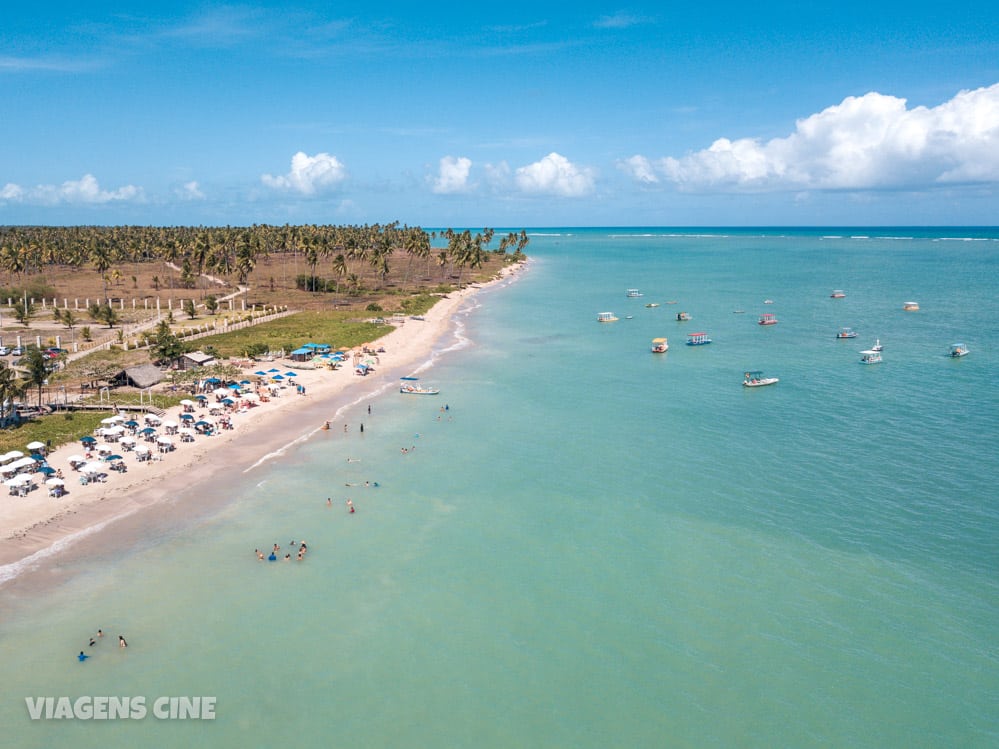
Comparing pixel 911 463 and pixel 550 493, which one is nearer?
pixel 550 493

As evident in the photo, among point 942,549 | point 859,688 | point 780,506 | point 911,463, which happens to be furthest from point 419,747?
point 911,463

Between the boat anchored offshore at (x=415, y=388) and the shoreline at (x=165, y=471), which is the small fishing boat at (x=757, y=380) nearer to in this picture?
the boat anchored offshore at (x=415, y=388)

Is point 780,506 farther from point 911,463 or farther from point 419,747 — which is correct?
point 419,747

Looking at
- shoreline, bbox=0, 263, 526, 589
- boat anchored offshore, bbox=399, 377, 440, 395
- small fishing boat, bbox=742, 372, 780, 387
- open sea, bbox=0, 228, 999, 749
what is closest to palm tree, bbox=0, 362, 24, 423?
shoreline, bbox=0, 263, 526, 589

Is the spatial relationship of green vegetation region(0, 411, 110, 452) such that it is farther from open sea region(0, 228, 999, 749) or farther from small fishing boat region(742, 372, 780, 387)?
small fishing boat region(742, 372, 780, 387)

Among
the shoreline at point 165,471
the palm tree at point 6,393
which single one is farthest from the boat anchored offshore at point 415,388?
the palm tree at point 6,393

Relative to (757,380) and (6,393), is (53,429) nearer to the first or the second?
(6,393)

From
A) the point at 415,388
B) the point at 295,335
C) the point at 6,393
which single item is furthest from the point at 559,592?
the point at 295,335
